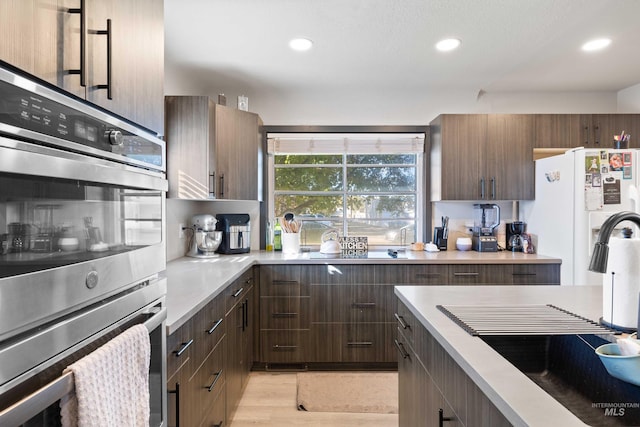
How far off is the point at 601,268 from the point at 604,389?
34cm

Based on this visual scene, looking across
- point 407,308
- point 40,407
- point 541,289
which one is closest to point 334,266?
point 407,308

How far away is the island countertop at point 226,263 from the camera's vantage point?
1476mm

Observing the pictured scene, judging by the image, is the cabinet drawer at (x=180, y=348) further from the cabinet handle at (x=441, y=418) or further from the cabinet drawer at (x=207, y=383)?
the cabinet handle at (x=441, y=418)

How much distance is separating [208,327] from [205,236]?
1358mm

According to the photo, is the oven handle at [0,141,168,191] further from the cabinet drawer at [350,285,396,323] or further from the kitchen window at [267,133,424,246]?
the kitchen window at [267,133,424,246]

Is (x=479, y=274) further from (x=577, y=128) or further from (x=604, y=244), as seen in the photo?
(x=604, y=244)

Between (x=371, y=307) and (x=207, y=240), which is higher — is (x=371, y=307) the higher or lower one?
the lower one

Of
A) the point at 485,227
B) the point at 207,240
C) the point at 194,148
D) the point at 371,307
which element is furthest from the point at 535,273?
the point at 194,148

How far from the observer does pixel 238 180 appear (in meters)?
2.96

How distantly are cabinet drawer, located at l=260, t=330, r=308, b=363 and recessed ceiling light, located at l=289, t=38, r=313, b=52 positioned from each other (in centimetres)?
214

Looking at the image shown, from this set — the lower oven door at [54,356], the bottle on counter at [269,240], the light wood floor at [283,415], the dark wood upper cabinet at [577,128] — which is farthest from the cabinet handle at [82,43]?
the dark wood upper cabinet at [577,128]

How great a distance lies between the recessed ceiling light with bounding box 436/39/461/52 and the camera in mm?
2410

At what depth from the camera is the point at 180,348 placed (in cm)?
131

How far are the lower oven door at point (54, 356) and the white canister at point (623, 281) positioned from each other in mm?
1369
